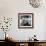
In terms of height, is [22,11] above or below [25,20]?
above

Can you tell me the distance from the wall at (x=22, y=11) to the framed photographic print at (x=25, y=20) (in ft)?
0.36

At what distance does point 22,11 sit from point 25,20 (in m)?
0.35

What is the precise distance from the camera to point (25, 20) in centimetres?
505

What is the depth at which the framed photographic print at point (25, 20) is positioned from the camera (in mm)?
5012

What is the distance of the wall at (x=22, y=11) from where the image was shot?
498 cm

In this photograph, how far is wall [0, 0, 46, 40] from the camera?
16.4 ft

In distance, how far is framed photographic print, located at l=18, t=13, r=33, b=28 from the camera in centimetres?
501

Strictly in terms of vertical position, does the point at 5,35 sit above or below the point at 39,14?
below

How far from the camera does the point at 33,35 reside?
498 cm

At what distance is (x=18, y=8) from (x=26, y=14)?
0.37m

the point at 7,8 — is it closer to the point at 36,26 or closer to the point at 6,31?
the point at 6,31

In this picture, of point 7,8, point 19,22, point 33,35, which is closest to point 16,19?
point 19,22

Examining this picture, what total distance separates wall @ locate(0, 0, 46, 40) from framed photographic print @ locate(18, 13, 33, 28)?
111mm

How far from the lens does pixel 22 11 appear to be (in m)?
5.02
